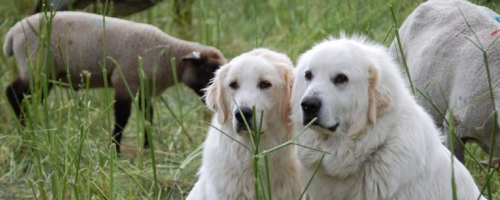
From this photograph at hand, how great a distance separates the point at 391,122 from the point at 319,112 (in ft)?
1.15

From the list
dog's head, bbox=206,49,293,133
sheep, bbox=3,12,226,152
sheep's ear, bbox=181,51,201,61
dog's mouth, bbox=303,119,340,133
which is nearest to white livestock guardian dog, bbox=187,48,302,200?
dog's head, bbox=206,49,293,133

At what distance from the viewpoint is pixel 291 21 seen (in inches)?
351

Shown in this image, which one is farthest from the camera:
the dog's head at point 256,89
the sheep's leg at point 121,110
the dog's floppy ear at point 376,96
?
the sheep's leg at point 121,110

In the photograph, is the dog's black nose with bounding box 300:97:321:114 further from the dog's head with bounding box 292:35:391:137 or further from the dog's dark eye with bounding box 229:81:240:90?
the dog's dark eye with bounding box 229:81:240:90

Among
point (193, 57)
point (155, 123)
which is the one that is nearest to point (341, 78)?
point (193, 57)

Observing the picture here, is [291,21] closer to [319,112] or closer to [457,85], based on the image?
[457,85]

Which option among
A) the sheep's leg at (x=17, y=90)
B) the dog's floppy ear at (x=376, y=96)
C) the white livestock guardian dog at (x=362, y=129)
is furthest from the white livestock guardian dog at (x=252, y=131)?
the sheep's leg at (x=17, y=90)

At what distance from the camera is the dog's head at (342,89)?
12.7 ft

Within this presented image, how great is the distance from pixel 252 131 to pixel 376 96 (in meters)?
0.57

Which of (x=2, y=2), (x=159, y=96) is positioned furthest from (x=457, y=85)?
(x=2, y=2)

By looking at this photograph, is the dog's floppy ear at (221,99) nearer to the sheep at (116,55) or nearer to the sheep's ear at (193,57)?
the sheep at (116,55)

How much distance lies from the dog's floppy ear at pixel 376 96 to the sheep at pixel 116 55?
11.6 feet

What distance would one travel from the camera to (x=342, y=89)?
393 cm

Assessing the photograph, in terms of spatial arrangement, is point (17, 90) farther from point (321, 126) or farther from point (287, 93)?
point (321, 126)
